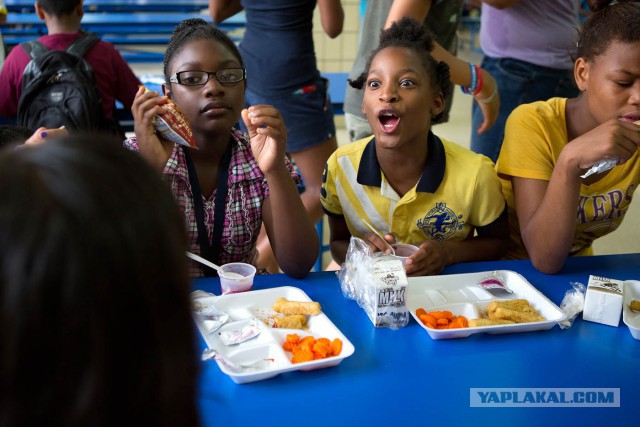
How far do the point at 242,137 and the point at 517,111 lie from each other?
0.85 m

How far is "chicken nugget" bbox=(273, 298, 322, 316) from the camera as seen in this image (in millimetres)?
1288

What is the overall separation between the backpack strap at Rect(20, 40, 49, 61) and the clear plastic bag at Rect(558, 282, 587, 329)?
2.48m

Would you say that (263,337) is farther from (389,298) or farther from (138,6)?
(138,6)

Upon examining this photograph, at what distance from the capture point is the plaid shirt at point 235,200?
165cm

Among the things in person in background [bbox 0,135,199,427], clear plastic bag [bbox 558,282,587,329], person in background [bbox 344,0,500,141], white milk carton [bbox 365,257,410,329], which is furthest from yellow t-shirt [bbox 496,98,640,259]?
person in background [bbox 0,135,199,427]

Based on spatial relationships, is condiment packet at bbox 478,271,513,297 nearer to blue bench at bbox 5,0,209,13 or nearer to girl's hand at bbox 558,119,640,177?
girl's hand at bbox 558,119,640,177

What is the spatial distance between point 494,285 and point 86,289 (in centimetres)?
118

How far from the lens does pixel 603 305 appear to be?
A: 1302mm

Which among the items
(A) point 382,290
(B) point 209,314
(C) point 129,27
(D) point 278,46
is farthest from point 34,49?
(C) point 129,27

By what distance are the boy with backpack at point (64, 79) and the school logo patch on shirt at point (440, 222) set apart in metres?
1.64

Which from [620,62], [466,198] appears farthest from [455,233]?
[620,62]

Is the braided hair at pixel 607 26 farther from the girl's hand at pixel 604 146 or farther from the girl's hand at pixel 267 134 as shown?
the girl's hand at pixel 267 134

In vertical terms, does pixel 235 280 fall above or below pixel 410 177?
below

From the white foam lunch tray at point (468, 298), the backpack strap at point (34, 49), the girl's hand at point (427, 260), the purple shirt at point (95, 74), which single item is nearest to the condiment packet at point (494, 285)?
the white foam lunch tray at point (468, 298)
